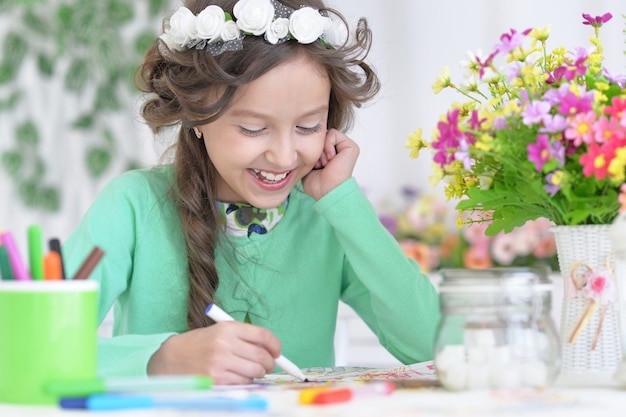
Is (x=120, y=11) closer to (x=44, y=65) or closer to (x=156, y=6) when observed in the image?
(x=156, y=6)

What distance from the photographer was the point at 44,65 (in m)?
3.61

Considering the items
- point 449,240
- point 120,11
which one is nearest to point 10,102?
point 120,11

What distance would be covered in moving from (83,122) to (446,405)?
3.02 m

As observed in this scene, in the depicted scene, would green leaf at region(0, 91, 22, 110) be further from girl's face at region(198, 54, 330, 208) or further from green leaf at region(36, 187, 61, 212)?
girl's face at region(198, 54, 330, 208)

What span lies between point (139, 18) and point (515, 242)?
5.65 feet

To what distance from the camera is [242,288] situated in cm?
156

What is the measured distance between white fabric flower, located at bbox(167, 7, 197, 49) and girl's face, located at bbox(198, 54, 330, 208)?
4.7 inches

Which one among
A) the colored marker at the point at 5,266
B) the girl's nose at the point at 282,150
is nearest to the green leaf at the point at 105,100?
the girl's nose at the point at 282,150

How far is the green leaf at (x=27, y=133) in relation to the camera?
3576mm

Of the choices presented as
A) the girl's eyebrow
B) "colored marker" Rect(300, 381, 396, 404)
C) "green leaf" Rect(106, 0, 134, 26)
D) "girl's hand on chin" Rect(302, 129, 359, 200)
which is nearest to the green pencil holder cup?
"colored marker" Rect(300, 381, 396, 404)

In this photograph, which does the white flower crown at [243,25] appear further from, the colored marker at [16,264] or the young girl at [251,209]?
the colored marker at [16,264]

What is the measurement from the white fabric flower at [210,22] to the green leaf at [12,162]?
243 centimetres

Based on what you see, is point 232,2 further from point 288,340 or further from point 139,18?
point 139,18

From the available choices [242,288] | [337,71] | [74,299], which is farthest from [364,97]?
[74,299]
